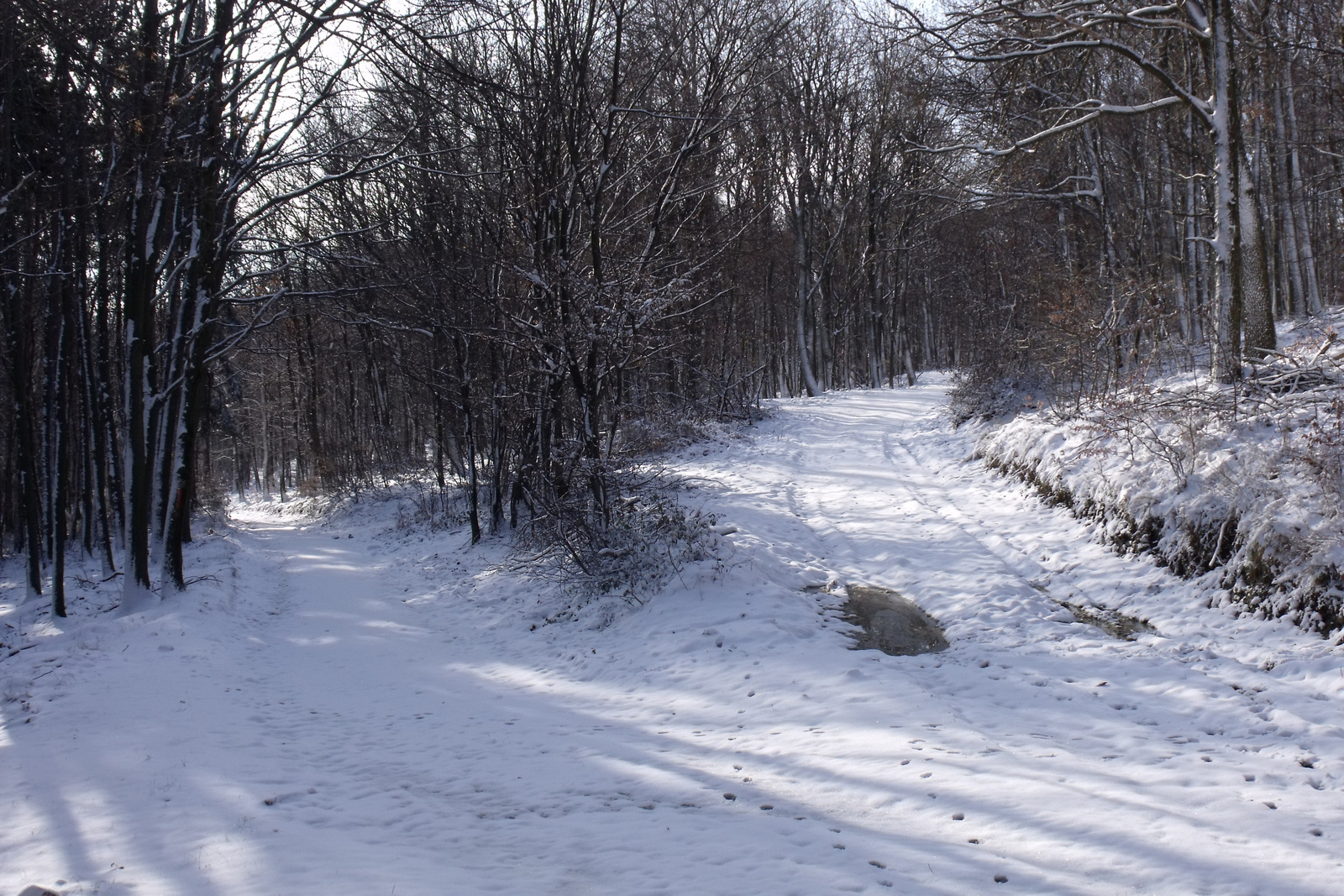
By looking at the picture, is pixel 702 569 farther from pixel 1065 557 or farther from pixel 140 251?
pixel 140 251

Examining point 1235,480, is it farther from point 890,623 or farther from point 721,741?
point 721,741

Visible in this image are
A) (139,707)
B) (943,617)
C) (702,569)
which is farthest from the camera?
(702,569)

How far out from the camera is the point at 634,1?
12.4m

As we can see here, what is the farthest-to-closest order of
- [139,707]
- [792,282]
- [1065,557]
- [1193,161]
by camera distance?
[792,282]
[1193,161]
[1065,557]
[139,707]

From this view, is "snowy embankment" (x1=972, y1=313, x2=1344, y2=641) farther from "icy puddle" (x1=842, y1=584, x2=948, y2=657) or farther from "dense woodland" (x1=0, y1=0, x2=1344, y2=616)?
"icy puddle" (x1=842, y1=584, x2=948, y2=657)

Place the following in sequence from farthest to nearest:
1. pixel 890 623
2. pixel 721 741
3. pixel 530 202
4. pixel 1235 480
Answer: pixel 530 202, pixel 890 623, pixel 1235 480, pixel 721 741

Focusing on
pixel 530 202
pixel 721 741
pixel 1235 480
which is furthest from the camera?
pixel 530 202

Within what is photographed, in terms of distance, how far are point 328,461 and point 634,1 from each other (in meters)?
20.0

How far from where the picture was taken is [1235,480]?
7523 mm

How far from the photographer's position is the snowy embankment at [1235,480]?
6410mm

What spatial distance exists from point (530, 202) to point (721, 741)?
29.4ft

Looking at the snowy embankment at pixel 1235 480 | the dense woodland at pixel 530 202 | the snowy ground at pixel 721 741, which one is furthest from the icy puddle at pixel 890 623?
the dense woodland at pixel 530 202

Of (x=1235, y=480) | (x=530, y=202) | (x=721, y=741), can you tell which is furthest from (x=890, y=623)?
(x=530, y=202)

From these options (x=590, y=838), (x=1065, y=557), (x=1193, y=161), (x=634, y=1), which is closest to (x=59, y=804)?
(x=590, y=838)
